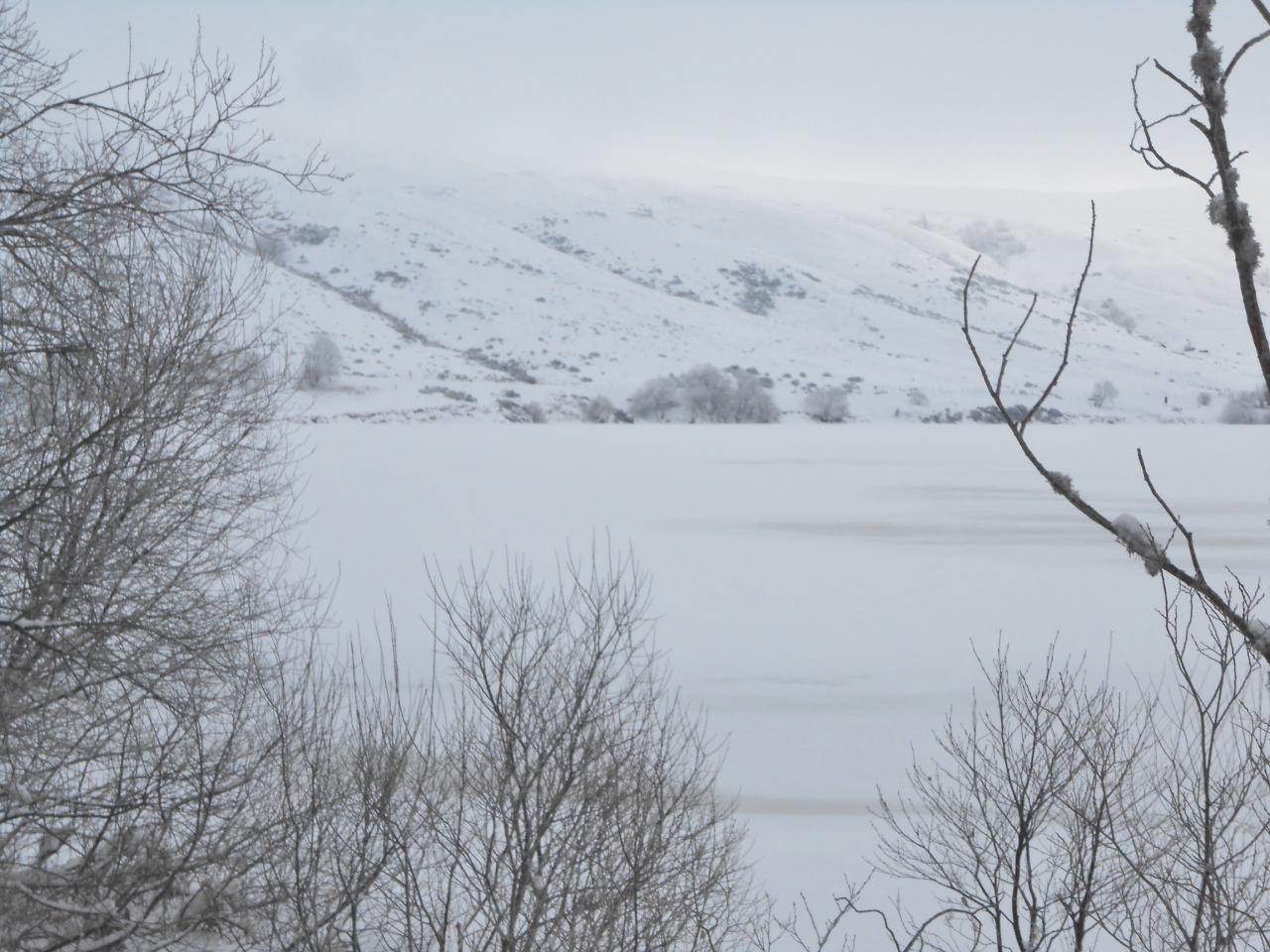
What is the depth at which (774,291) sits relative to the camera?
136 metres

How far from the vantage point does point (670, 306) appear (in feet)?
406

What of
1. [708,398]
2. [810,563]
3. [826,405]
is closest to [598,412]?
[708,398]

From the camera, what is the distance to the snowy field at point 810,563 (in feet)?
Answer: 47.0

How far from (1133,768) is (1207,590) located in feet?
37.2

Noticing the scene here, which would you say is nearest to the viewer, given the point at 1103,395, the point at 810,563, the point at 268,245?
the point at 268,245

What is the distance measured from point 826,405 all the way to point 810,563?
67.1 meters

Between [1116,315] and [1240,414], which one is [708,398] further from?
[1116,315]

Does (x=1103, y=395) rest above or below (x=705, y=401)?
above

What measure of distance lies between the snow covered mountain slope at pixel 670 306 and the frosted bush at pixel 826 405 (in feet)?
4.23

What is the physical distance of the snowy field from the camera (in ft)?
47.0

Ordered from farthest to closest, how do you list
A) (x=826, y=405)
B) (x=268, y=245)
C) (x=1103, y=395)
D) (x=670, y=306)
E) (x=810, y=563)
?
(x=670, y=306) → (x=1103, y=395) → (x=826, y=405) → (x=810, y=563) → (x=268, y=245)

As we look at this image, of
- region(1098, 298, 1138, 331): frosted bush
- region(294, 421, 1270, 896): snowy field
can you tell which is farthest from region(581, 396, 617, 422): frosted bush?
region(1098, 298, 1138, 331): frosted bush

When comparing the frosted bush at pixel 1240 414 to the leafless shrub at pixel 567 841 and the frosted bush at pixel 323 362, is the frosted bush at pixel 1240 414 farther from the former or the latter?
the leafless shrub at pixel 567 841

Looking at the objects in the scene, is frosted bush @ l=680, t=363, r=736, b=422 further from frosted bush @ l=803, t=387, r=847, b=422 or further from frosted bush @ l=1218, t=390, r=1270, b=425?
frosted bush @ l=1218, t=390, r=1270, b=425
